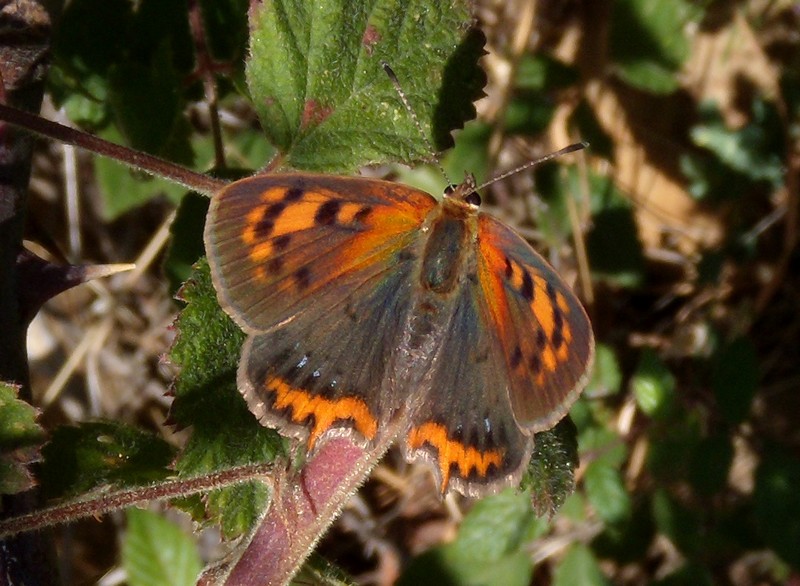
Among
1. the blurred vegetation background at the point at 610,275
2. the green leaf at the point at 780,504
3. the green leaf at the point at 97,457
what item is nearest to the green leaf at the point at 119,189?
the blurred vegetation background at the point at 610,275

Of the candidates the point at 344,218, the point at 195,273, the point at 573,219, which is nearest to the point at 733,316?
the point at 573,219

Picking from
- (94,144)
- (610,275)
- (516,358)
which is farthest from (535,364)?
(610,275)

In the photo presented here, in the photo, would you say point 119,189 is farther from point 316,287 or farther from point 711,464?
point 711,464

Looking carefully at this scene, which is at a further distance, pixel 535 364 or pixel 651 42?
pixel 651 42

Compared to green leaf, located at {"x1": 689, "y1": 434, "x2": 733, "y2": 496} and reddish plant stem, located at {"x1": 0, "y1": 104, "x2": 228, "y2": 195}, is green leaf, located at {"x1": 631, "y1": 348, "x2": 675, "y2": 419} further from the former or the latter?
reddish plant stem, located at {"x1": 0, "y1": 104, "x2": 228, "y2": 195}

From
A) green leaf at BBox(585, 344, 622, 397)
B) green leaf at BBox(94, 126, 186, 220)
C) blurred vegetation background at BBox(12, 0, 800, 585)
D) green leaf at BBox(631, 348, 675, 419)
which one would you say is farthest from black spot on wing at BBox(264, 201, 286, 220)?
green leaf at BBox(585, 344, 622, 397)

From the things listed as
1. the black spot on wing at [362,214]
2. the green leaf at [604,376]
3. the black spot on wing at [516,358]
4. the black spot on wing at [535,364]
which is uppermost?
the black spot on wing at [362,214]

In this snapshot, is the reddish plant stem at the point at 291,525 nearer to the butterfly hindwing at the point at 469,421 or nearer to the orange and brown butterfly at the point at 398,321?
the orange and brown butterfly at the point at 398,321

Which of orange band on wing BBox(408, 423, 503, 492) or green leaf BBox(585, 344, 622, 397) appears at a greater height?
orange band on wing BBox(408, 423, 503, 492)
